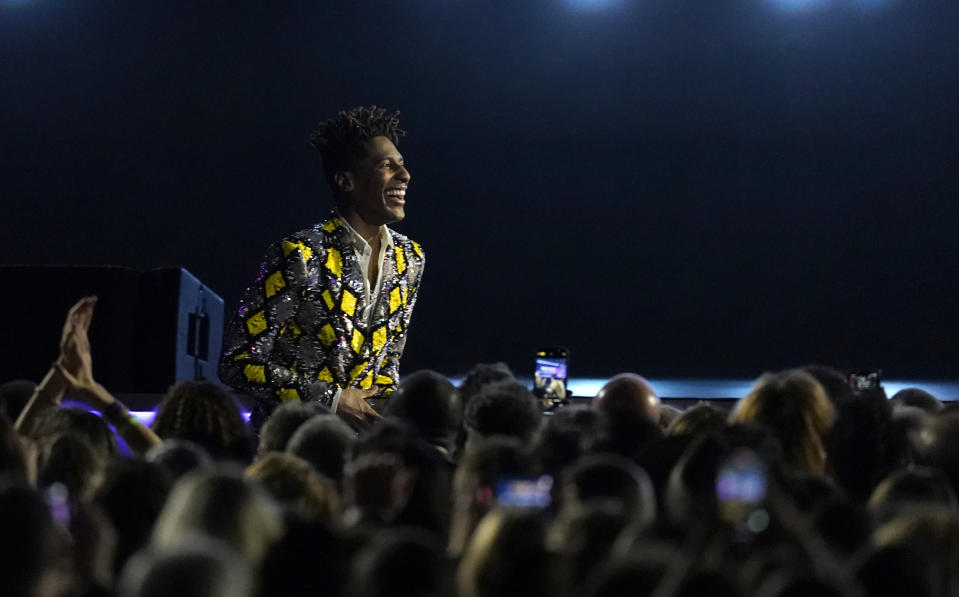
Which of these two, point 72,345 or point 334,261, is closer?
point 72,345

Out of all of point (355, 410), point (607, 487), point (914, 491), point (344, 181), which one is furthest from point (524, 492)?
point (344, 181)

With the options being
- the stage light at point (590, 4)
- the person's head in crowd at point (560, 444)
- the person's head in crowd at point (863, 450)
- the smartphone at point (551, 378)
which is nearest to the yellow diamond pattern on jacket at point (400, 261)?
the smartphone at point (551, 378)

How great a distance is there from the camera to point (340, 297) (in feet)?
12.7

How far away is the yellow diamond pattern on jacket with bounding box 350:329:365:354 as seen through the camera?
3.93 m

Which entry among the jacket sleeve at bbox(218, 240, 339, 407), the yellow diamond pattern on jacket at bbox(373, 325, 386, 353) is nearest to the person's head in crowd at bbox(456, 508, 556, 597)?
the jacket sleeve at bbox(218, 240, 339, 407)

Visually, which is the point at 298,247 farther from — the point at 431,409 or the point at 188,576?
the point at 188,576

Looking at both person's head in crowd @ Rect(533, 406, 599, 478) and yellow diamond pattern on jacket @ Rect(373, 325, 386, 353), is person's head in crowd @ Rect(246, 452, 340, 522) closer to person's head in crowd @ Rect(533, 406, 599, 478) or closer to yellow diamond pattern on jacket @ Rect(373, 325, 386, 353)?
person's head in crowd @ Rect(533, 406, 599, 478)

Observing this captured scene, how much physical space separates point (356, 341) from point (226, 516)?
9.04 feet

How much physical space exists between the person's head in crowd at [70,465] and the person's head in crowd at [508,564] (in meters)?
0.79

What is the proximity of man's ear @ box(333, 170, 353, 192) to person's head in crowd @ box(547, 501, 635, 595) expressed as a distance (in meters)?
2.91

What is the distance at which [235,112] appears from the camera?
25.1ft

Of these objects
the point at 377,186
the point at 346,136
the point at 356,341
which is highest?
the point at 346,136

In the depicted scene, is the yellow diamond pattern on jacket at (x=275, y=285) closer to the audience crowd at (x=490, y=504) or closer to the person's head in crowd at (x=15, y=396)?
the person's head in crowd at (x=15, y=396)

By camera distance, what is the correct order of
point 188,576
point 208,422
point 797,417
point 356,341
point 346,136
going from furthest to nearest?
point 346,136 < point 356,341 < point 208,422 < point 797,417 < point 188,576
